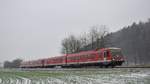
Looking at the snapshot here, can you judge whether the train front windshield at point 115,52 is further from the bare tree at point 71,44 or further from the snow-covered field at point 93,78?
the bare tree at point 71,44

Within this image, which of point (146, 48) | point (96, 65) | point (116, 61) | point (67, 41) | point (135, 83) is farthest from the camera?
point (67, 41)

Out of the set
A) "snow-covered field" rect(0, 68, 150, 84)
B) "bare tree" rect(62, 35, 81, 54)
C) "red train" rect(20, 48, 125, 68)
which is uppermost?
"bare tree" rect(62, 35, 81, 54)

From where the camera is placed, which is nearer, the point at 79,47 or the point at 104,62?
the point at 104,62

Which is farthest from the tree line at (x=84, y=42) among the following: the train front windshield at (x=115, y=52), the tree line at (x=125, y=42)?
the train front windshield at (x=115, y=52)

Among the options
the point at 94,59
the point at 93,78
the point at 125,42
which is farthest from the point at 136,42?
the point at 93,78

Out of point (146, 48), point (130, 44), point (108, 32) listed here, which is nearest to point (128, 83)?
point (108, 32)

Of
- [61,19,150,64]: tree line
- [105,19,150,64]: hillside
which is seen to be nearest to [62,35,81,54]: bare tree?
[61,19,150,64]: tree line

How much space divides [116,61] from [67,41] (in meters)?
67.1

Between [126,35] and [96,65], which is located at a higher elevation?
[126,35]

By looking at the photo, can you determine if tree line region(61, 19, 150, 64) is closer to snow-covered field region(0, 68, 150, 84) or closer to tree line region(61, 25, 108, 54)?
tree line region(61, 25, 108, 54)

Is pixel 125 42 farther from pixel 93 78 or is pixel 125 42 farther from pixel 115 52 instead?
pixel 93 78

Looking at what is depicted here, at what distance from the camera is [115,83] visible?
14.9 m

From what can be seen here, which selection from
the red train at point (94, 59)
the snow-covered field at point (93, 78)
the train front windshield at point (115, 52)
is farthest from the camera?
the train front windshield at point (115, 52)

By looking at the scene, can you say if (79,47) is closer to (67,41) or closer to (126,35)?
(67,41)
